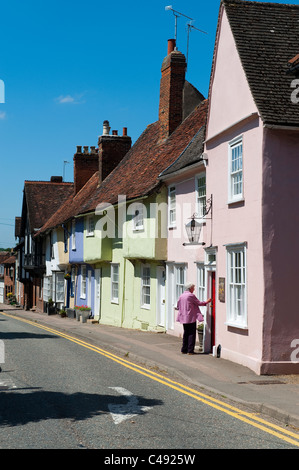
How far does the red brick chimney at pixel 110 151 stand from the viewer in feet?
106

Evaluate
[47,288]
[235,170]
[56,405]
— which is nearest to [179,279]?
[235,170]

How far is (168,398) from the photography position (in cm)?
1034

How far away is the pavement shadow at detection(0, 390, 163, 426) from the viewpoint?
863 centimetres

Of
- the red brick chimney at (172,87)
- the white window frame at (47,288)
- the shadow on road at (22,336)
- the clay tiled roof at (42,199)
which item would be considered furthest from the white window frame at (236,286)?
the clay tiled roof at (42,199)

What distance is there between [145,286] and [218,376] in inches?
468

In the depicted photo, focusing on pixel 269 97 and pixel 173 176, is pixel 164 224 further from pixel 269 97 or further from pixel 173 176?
pixel 269 97

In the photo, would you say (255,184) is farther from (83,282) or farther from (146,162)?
(83,282)

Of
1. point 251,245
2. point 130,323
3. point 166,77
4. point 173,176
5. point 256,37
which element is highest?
point 166,77

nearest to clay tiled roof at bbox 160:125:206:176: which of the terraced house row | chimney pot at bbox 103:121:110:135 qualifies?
the terraced house row

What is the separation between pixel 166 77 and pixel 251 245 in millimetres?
13971

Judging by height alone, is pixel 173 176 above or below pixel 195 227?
above

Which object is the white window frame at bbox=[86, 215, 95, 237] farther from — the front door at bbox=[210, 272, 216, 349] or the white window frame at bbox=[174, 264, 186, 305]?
the front door at bbox=[210, 272, 216, 349]

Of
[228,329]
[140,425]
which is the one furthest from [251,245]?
[140,425]

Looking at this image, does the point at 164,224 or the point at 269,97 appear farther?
the point at 164,224
